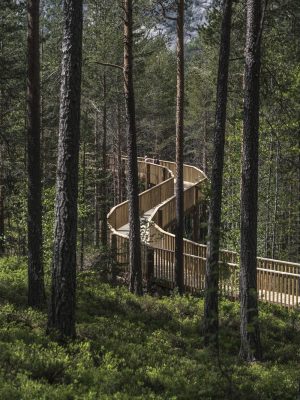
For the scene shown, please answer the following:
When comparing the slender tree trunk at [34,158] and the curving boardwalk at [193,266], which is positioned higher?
the slender tree trunk at [34,158]

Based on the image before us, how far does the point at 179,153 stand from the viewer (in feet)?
51.7

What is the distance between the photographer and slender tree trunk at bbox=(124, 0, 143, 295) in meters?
13.4

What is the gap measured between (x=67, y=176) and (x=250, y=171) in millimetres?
3436

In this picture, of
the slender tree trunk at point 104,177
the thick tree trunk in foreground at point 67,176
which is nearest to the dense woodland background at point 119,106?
the slender tree trunk at point 104,177

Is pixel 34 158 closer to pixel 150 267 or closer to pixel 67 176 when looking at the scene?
pixel 67 176

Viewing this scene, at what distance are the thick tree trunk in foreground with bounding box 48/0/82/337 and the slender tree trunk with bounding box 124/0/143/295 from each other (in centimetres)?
568

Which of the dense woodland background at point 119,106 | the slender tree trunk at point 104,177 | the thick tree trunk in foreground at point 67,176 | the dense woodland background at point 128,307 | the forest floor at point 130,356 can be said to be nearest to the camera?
the forest floor at point 130,356

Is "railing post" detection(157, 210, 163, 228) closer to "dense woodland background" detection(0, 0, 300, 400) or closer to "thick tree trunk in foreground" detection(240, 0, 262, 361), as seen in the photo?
"dense woodland background" detection(0, 0, 300, 400)

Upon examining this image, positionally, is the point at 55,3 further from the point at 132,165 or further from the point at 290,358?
the point at 290,358

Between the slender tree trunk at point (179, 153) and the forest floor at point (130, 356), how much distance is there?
254 centimetres

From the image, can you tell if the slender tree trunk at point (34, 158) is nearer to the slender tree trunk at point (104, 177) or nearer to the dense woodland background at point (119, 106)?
the dense woodland background at point (119, 106)

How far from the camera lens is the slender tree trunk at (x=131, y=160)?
13445 mm

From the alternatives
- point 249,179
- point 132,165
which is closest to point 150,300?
point 132,165

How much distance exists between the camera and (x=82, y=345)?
26.6 ft
